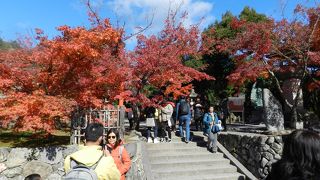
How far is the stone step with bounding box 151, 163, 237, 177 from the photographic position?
10.0 metres

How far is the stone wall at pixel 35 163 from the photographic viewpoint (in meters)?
8.94

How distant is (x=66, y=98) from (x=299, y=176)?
8.05 meters

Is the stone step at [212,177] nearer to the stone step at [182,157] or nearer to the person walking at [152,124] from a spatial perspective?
the stone step at [182,157]

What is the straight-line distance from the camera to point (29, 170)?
9.04 metres

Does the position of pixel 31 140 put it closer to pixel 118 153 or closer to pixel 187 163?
pixel 187 163

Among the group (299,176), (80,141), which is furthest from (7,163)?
(299,176)

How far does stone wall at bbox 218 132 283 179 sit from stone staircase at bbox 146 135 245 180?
27.6 inches

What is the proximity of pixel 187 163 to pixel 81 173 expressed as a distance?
7675 millimetres

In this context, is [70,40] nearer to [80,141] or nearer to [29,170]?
[80,141]

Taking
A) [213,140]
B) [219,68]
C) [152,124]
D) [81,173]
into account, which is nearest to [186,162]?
[213,140]

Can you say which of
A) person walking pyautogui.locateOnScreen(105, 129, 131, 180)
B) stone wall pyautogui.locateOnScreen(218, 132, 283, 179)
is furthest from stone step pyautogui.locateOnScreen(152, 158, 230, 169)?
person walking pyautogui.locateOnScreen(105, 129, 131, 180)

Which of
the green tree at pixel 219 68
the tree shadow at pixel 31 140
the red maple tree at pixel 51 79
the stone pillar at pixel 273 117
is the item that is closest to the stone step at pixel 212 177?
the red maple tree at pixel 51 79

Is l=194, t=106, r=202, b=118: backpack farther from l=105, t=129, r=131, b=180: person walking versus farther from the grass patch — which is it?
l=105, t=129, r=131, b=180: person walking

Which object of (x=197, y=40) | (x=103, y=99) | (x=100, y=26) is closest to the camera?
(x=103, y=99)
